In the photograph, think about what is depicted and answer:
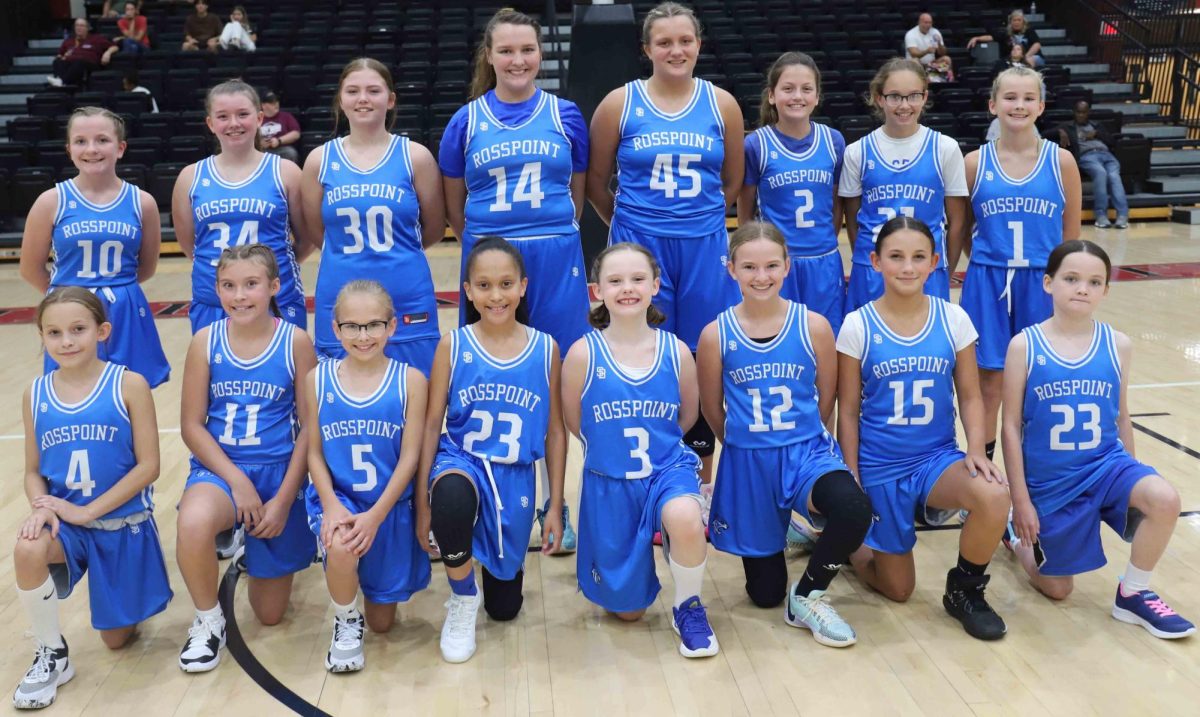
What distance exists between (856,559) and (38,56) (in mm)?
14438

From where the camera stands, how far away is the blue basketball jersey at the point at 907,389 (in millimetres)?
3004

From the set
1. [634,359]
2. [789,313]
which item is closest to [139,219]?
[634,359]

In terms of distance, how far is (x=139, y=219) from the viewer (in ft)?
11.6

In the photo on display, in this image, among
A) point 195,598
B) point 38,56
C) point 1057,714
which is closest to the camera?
point 1057,714

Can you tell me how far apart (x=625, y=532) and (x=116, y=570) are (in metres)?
1.37

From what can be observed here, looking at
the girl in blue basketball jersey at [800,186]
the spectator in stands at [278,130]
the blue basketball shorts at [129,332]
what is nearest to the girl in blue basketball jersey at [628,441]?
the girl in blue basketball jersey at [800,186]

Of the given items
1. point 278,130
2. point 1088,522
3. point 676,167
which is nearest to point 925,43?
point 278,130

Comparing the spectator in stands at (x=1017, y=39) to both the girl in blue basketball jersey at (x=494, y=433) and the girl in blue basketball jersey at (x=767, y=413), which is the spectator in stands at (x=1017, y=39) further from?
the girl in blue basketball jersey at (x=494, y=433)

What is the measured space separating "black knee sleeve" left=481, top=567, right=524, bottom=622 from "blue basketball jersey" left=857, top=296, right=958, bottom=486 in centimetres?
106

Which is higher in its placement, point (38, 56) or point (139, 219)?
point (38, 56)

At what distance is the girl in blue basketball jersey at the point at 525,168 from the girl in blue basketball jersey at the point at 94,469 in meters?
1.11

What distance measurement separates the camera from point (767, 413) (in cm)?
300

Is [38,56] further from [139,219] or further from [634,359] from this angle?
[634,359]

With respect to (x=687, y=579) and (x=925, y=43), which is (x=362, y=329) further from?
(x=925, y=43)
